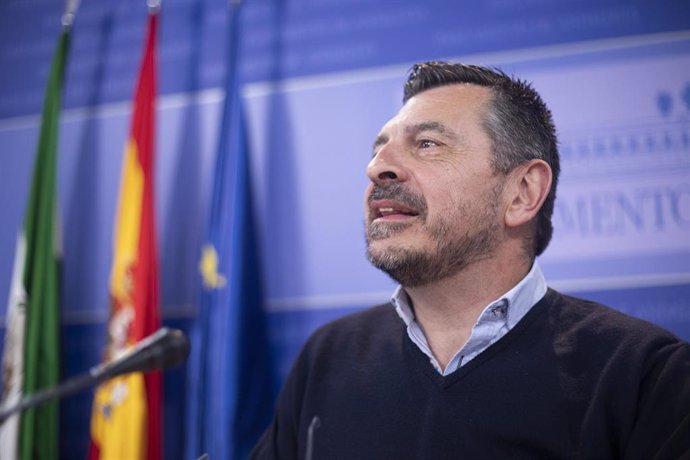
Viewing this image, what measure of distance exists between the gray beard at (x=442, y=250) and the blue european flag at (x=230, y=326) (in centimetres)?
89

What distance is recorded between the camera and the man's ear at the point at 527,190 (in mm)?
1556

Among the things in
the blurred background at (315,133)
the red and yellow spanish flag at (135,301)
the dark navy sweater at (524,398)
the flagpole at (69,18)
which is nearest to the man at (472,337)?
the dark navy sweater at (524,398)

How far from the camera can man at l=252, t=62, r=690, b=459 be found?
130 centimetres

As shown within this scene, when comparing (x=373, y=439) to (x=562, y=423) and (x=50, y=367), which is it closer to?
(x=562, y=423)

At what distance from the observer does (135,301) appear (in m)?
2.32

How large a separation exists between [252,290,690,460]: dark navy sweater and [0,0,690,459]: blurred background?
0.67 meters

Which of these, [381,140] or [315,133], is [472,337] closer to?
[381,140]

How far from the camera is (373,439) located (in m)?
1.44

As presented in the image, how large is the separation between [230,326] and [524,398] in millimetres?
1164

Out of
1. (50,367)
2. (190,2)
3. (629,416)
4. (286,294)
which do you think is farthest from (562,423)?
(190,2)

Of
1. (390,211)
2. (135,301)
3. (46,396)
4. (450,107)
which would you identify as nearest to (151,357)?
(46,396)

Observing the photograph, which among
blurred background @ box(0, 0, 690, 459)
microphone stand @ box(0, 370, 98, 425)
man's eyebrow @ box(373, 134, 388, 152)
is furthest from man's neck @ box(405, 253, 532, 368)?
microphone stand @ box(0, 370, 98, 425)

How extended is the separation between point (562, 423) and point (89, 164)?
6.97 ft

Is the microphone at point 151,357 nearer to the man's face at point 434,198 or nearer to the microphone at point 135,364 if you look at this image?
the microphone at point 135,364
